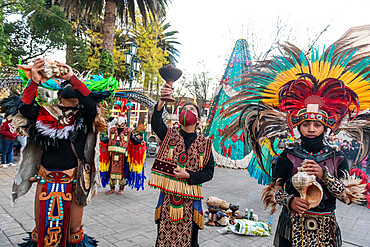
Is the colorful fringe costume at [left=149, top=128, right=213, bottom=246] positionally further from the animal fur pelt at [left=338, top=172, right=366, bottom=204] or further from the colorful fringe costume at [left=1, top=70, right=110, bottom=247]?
the animal fur pelt at [left=338, top=172, right=366, bottom=204]

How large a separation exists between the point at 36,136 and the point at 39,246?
1.06 m

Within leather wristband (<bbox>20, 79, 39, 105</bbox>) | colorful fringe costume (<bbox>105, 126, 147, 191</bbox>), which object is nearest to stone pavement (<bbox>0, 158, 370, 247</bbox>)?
colorful fringe costume (<bbox>105, 126, 147, 191</bbox>)

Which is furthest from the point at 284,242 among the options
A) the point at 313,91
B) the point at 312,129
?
the point at 313,91

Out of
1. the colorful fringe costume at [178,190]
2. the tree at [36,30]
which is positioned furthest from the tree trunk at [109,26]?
the colorful fringe costume at [178,190]

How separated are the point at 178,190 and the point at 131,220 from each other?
2.54m

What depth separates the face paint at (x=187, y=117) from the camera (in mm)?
2650

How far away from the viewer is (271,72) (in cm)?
287

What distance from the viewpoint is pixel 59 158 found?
8.37 ft

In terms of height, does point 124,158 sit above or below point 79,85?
below

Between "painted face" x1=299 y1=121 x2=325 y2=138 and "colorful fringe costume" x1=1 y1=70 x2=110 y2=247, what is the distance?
1.96m

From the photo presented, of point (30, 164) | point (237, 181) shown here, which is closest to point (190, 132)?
point (30, 164)

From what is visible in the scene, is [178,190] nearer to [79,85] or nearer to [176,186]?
[176,186]

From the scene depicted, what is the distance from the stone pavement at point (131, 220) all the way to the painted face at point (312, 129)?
92.8 inches

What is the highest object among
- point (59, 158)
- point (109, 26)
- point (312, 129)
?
point (109, 26)
